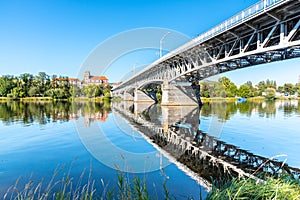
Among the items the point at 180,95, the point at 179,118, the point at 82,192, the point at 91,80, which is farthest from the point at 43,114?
the point at 91,80

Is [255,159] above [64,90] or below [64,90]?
below

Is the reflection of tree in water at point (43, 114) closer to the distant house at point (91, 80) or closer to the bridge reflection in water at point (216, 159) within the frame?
the bridge reflection in water at point (216, 159)

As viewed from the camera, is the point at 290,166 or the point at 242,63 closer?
the point at 290,166

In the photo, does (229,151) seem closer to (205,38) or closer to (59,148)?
(59,148)

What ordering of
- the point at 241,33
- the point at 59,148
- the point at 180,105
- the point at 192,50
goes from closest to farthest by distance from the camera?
the point at 59,148 < the point at 241,33 < the point at 192,50 < the point at 180,105

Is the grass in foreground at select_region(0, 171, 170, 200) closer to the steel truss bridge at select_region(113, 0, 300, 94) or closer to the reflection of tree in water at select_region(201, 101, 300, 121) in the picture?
the steel truss bridge at select_region(113, 0, 300, 94)

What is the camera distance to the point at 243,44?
78.3 ft

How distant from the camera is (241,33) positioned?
886 inches

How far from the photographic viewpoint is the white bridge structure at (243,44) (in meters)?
16.8

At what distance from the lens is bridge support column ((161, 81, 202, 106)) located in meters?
49.6

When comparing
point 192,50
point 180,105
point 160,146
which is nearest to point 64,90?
point 180,105

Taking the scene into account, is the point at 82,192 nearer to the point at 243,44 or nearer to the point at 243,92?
the point at 243,44

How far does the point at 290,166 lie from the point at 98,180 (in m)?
8.24

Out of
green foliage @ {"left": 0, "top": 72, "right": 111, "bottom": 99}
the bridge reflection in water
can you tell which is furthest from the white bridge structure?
green foliage @ {"left": 0, "top": 72, "right": 111, "bottom": 99}
